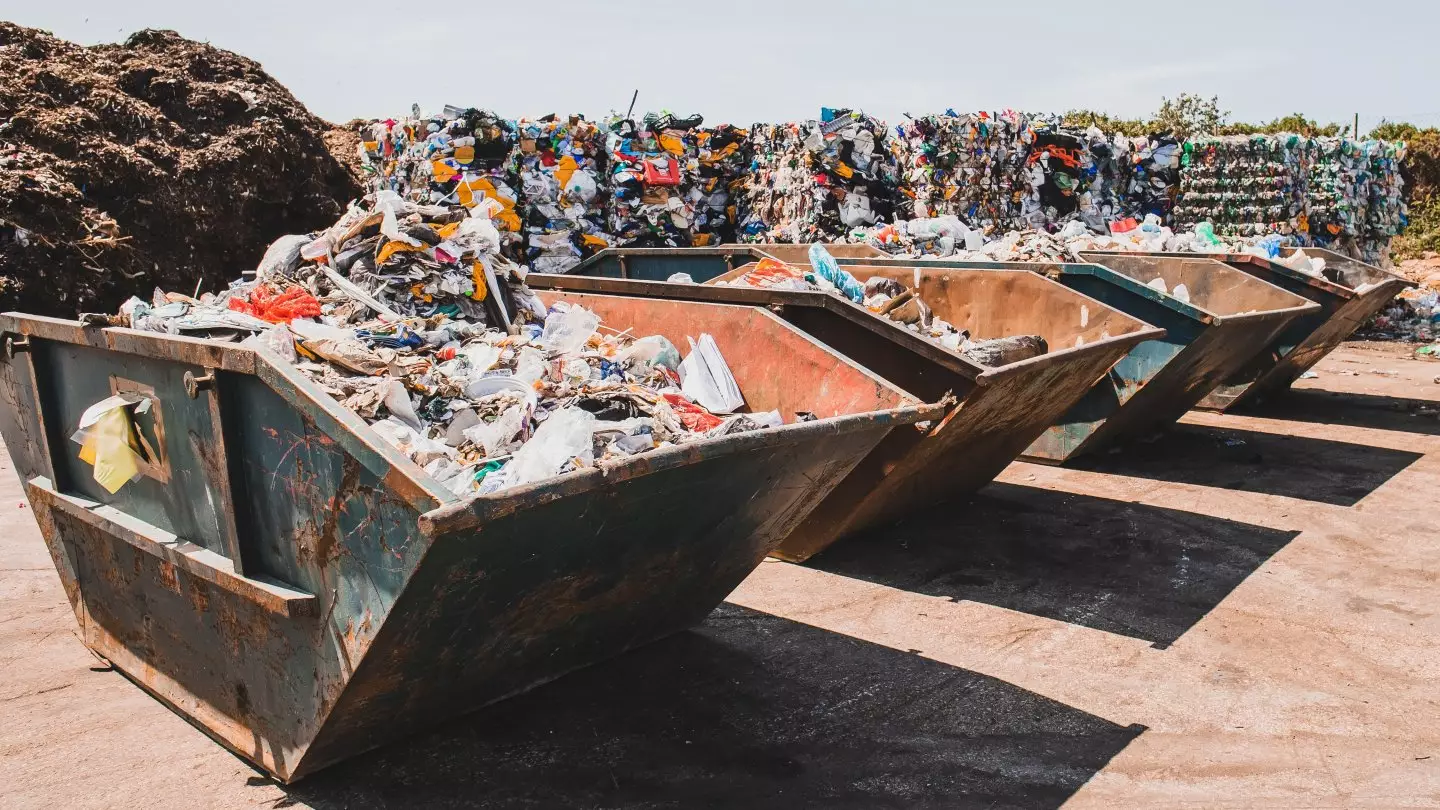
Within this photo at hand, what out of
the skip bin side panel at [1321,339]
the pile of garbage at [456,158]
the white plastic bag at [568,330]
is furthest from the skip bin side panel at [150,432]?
the skip bin side panel at [1321,339]

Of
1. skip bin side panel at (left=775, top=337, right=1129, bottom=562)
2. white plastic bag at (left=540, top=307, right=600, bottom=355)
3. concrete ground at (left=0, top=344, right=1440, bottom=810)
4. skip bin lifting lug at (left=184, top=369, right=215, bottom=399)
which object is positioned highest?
skip bin lifting lug at (left=184, top=369, right=215, bottom=399)

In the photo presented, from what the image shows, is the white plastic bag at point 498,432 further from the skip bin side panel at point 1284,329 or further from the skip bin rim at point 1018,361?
the skip bin side panel at point 1284,329

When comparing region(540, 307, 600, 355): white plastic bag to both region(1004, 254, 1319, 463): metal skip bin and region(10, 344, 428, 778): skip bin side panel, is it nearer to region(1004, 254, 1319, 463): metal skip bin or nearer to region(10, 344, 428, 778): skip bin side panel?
region(10, 344, 428, 778): skip bin side panel

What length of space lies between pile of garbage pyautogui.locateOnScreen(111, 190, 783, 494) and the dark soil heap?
187 inches

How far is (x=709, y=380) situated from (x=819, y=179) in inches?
270

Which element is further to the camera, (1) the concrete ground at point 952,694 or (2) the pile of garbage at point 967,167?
(2) the pile of garbage at point 967,167

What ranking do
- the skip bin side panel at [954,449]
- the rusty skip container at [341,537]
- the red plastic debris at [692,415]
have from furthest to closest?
the skip bin side panel at [954,449] < the red plastic debris at [692,415] < the rusty skip container at [341,537]

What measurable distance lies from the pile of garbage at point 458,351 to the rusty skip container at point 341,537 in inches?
7.0

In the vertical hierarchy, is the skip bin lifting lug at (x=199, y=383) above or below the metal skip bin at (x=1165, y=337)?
above

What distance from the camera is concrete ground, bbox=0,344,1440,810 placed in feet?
9.42

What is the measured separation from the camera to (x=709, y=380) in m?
3.72

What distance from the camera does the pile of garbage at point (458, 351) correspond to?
2.81m

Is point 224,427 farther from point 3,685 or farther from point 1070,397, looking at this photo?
point 1070,397

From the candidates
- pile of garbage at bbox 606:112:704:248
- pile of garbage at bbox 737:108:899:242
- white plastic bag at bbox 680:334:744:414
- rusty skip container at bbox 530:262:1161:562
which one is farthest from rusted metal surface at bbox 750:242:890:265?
white plastic bag at bbox 680:334:744:414
